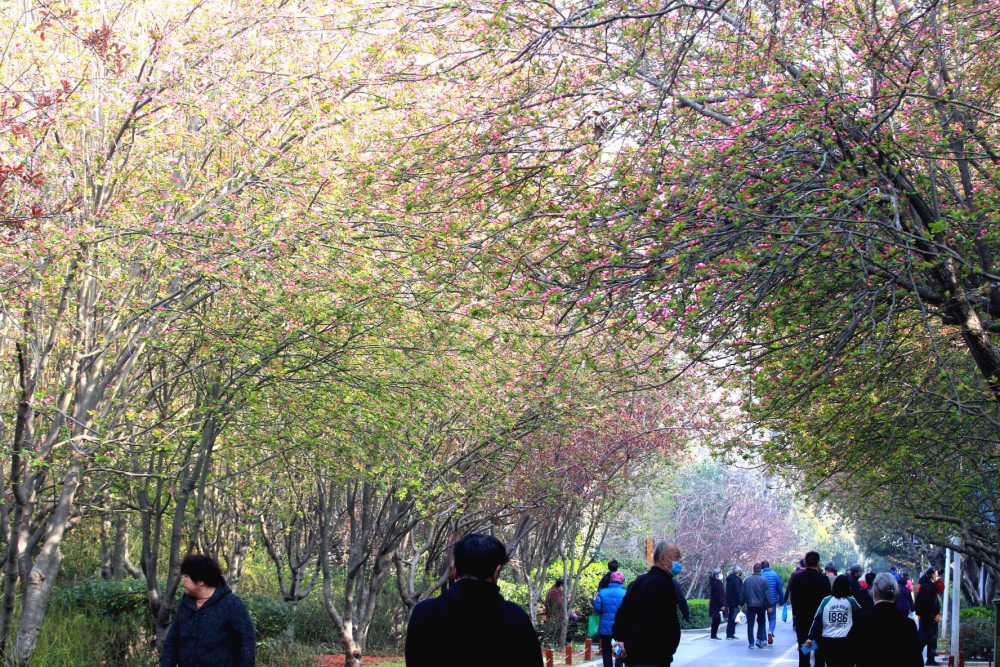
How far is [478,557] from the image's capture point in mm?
4633

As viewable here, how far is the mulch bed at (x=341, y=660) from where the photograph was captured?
61.0 ft

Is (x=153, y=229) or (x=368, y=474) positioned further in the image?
(x=368, y=474)

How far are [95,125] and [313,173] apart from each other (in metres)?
2.59

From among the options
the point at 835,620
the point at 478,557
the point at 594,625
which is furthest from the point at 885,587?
the point at 594,625

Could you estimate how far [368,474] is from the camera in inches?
590

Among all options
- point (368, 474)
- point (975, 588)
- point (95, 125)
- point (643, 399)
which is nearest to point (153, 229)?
point (95, 125)

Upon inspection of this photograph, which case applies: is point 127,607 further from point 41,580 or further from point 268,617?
point 41,580

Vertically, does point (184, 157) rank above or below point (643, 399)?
above

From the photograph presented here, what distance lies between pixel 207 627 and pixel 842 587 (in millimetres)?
7068

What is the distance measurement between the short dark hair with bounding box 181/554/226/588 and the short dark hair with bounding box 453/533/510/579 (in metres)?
2.68

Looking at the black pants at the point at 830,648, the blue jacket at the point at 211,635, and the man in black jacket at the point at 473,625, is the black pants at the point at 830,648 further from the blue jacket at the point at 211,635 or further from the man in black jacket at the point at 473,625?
the man in black jacket at the point at 473,625

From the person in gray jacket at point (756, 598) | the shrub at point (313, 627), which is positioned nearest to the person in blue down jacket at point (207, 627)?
the shrub at point (313, 627)

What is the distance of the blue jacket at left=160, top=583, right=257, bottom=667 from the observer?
6617mm

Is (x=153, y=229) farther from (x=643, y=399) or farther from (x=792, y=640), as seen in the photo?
(x=792, y=640)
